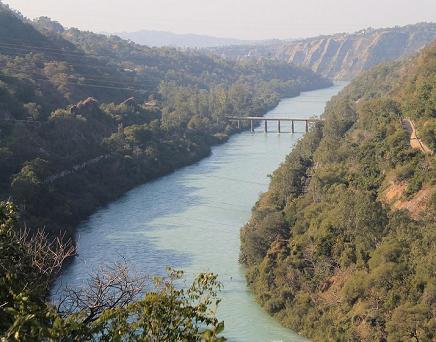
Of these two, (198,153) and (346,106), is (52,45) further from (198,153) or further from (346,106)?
(346,106)

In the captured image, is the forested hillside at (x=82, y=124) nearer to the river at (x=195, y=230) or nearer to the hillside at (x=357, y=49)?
the river at (x=195, y=230)

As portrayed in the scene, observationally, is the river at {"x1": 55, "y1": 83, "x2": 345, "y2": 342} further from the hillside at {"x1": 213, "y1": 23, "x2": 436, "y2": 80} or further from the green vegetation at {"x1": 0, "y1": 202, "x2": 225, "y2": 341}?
the hillside at {"x1": 213, "y1": 23, "x2": 436, "y2": 80}

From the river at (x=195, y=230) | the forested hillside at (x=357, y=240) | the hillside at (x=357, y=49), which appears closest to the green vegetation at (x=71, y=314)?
the forested hillside at (x=357, y=240)

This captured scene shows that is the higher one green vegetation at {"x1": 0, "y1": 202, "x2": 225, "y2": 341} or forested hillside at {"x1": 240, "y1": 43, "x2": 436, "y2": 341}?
green vegetation at {"x1": 0, "y1": 202, "x2": 225, "y2": 341}

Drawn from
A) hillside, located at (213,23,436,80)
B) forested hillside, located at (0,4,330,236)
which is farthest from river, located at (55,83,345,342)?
hillside, located at (213,23,436,80)

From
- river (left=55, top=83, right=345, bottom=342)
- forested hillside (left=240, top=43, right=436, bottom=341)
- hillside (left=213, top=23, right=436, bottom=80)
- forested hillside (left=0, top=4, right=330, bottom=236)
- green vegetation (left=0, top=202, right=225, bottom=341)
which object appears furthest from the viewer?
hillside (left=213, top=23, right=436, bottom=80)
